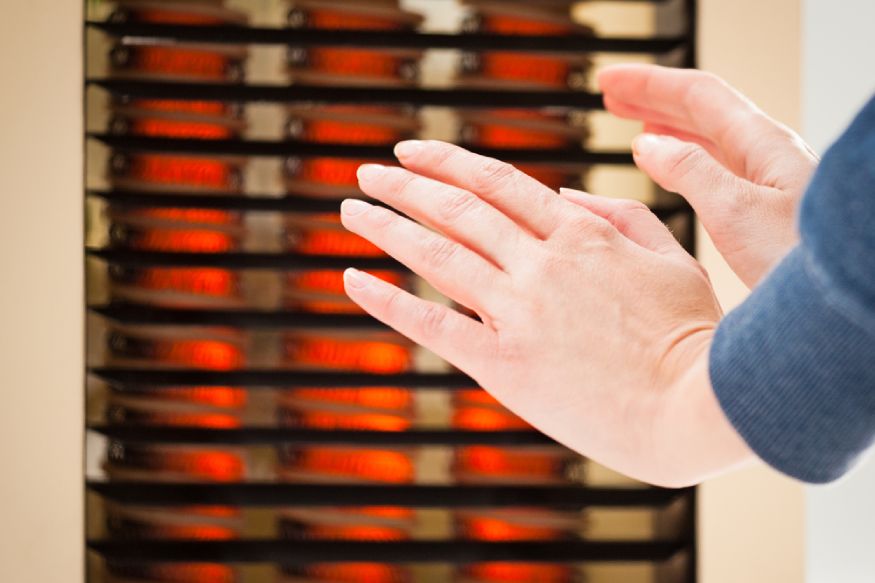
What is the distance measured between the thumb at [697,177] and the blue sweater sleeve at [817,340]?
244 millimetres

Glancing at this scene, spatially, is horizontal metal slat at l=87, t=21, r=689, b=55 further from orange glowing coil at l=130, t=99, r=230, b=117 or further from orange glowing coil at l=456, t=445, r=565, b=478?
orange glowing coil at l=456, t=445, r=565, b=478

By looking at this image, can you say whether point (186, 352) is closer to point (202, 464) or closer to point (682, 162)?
point (202, 464)

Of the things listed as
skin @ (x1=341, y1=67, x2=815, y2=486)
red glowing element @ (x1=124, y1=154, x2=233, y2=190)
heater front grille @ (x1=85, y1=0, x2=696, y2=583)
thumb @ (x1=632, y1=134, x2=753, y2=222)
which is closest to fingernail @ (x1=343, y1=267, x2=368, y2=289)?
skin @ (x1=341, y1=67, x2=815, y2=486)

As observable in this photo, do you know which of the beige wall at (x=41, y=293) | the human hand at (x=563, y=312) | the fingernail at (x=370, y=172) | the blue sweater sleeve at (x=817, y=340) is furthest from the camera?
the beige wall at (x=41, y=293)

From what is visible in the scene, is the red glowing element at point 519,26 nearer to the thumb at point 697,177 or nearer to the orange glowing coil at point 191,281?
the orange glowing coil at point 191,281

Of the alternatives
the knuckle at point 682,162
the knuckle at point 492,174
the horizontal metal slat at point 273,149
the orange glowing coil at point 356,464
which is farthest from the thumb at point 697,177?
the orange glowing coil at point 356,464

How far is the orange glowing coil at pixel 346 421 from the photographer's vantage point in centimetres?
151

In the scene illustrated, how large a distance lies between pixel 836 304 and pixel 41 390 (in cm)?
140

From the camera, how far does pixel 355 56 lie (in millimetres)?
1527

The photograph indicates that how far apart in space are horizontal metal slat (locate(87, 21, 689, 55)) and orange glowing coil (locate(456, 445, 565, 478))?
0.70 meters

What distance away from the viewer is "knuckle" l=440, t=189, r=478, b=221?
0.52 meters

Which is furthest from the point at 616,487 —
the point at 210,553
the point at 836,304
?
the point at 836,304

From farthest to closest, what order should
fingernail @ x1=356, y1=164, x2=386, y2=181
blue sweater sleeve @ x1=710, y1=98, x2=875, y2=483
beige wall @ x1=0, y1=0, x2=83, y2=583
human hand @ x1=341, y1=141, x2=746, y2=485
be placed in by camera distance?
1. beige wall @ x1=0, y1=0, x2=83, y2=583
2. fingernail @ x1=356, y1=164, x2=386, y2=181
3. human hand @ x1=341, y1=141, x2=746, y2=485
4. blue sweater sleeve @ x1=710, y1=98, x2=875, y2=483

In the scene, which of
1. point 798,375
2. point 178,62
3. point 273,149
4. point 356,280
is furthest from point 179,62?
point 798,375
